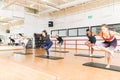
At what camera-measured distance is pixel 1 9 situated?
9906mm

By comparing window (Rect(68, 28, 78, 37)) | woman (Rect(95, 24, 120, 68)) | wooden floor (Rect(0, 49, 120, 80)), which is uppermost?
window (Rect(68, 28, 78, 37))

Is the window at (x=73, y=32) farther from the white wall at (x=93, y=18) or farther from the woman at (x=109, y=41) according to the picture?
the woman at (x=109, y=41)

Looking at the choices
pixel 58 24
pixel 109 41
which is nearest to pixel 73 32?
pixel 58 24

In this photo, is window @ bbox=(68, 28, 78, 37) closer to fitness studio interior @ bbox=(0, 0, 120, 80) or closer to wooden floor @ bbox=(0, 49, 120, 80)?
fitness studio interior @ bbox=(0, 0, 120, 80)

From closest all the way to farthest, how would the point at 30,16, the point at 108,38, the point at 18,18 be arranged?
the point at 108,38, the point at 18,18, the point at 30,16

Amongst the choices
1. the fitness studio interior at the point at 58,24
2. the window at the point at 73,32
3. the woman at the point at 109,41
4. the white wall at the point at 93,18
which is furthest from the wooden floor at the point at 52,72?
the window at the point at 73,32

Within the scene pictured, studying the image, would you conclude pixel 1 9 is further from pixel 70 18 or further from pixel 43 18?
pixel 70 18

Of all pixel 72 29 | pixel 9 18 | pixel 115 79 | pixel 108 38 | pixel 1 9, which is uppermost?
pixel 1 9

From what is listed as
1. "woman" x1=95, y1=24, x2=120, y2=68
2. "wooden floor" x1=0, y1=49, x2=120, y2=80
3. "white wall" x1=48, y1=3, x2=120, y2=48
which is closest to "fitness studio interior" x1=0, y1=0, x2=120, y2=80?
"white wall" x1=48, y1=3, x2=120, y2=48

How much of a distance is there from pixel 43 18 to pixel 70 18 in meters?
3.27

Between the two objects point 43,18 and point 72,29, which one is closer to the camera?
point 72,29

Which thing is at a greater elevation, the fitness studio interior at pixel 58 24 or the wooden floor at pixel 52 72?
the fitness studio interior at pixel 58 24

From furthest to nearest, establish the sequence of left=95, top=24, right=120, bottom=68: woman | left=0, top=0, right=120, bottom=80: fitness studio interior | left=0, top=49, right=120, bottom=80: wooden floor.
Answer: left=0, top=0, right=120, bottom=80: fitness studio interior < left=95, top=24, right=120, bottom=68: woman < left=0, top=49, right=120, bottom=80: wooden floor

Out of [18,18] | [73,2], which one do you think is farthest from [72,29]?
[18,18]
